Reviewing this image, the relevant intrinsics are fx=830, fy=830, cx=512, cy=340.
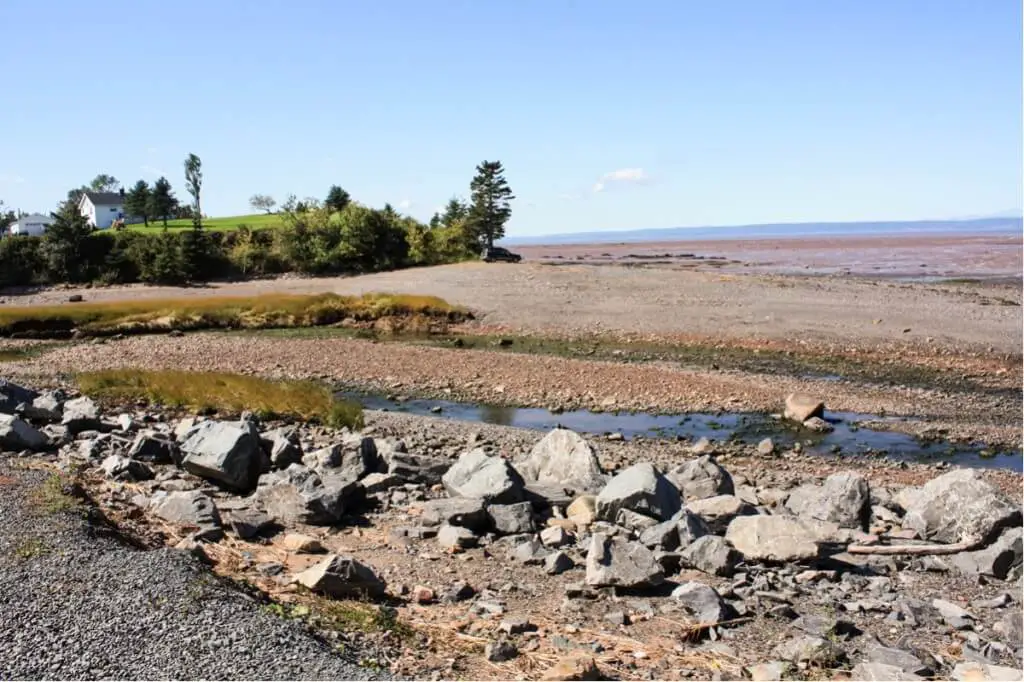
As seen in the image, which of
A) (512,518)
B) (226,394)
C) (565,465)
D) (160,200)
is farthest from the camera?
(160,200)

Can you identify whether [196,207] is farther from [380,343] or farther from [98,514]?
[98,514]

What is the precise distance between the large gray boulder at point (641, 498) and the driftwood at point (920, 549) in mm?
2365

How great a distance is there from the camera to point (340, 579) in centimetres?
820

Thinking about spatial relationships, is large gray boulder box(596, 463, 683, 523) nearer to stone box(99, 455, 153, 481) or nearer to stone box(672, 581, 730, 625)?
stone box(672, 581, 730, 625)

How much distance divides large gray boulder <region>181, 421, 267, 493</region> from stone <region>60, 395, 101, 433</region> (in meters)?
3.33

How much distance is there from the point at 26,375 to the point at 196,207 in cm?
8202

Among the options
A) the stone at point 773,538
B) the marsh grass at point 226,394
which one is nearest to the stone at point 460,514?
the stone at point 773,538

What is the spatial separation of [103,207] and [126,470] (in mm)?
103800

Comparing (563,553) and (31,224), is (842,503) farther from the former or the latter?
(31,224)

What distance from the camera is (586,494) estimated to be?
12.6 meters

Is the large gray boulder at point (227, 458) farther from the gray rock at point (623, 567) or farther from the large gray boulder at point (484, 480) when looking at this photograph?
the gray rock at point (623, 567)

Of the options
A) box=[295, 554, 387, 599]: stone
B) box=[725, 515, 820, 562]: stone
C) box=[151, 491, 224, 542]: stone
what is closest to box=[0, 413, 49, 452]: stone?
box=[151, 491, 224, 542]: stone

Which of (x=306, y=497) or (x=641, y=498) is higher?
(x=306, y=497)

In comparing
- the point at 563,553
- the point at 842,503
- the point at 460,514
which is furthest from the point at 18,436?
the point at 842,503
